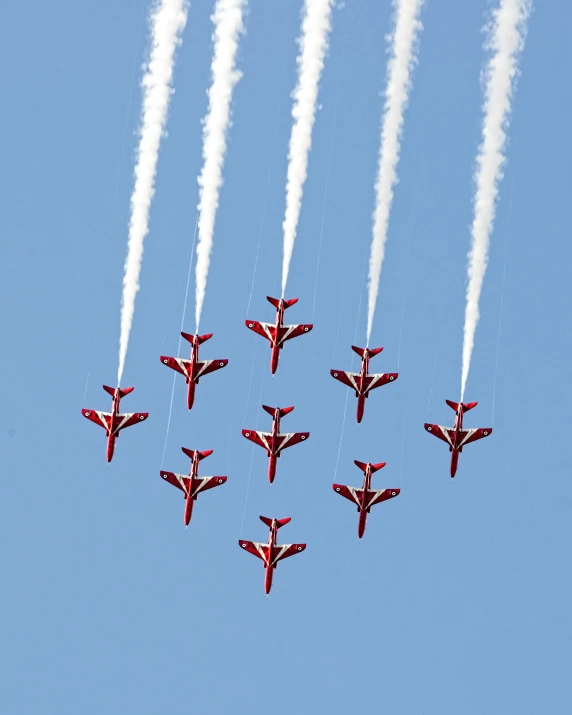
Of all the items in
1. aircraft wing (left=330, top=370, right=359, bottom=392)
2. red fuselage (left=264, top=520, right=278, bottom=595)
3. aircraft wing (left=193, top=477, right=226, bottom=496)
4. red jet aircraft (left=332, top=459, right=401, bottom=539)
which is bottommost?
red fuselage (left=264, top=520, right=278, bottom=595)

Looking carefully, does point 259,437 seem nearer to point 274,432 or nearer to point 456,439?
point 274,432

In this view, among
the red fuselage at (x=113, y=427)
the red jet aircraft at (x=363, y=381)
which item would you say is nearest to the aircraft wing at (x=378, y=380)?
the red jet aircraft at (x=363, y=381)

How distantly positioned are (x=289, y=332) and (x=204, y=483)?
18.4 ft

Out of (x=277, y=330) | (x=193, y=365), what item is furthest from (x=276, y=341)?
(x=193, y=365)

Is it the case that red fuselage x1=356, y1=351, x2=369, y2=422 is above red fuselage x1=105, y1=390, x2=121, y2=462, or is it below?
above

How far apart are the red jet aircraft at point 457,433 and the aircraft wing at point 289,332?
526 cm

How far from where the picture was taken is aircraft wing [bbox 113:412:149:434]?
63062 mm

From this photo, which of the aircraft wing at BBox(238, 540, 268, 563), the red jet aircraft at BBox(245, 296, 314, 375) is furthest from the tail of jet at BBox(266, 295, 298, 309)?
the aircraft wing at BBox(238, 540, 268, 563)

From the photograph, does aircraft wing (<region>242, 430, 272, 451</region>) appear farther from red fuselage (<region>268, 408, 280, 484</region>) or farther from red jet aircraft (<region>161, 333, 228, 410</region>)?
red jet aircraft (<region>161, 333, 228, 410</region>)

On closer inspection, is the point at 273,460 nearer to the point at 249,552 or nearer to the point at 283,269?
the point at 249,552

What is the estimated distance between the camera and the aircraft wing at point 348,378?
6394 cm

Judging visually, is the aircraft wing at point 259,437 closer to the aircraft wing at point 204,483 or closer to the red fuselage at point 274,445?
the red fuselage at point 274,445

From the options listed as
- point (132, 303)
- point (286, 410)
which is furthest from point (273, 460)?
point (132, 303)

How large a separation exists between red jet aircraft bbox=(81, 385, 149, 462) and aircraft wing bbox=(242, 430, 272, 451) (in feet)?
10.7
